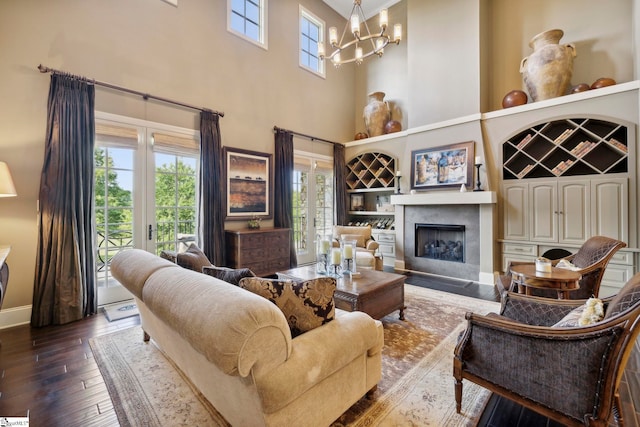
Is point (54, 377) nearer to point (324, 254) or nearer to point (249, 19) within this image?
point (324, 254)

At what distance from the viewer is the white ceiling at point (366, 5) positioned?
6407mm

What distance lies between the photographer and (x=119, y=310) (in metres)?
3.42

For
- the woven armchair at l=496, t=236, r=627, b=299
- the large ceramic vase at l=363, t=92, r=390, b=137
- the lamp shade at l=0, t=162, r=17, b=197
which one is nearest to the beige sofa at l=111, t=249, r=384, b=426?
the lamp shade at l=0, t=162, r=17, b=197

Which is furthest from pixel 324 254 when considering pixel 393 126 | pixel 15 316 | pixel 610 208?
pixel 393 126

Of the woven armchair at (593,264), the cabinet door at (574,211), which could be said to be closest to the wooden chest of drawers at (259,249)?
the woven armchair at (593,264)

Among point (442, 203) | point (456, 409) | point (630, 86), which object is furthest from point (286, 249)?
point (630, 86)

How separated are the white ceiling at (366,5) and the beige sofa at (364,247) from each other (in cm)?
525

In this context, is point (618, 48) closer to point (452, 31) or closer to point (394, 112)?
point (452, 31)

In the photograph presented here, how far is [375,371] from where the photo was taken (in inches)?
72.5

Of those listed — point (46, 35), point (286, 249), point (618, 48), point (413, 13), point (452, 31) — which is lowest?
point (286, 249)

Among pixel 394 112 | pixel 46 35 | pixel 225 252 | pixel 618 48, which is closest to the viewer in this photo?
pixel 46 35

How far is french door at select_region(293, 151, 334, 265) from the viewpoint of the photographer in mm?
6027

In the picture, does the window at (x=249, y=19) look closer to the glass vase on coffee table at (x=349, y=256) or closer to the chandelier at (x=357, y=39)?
the chandelier at (x=357, y=39)

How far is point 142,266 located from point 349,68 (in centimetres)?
685
